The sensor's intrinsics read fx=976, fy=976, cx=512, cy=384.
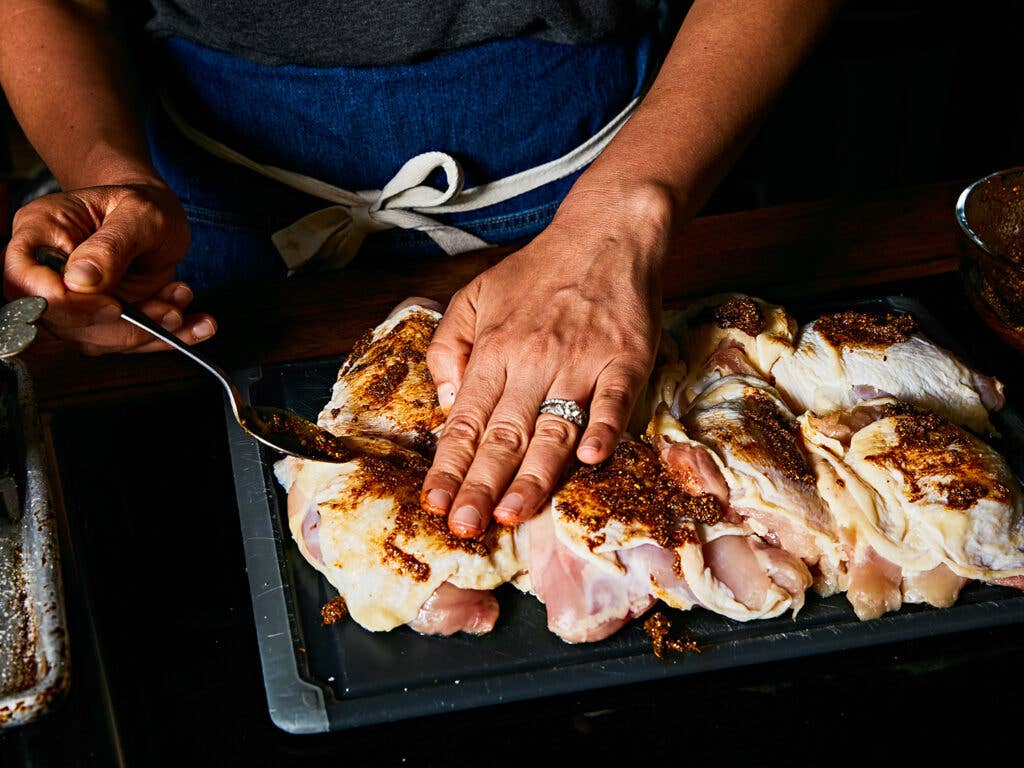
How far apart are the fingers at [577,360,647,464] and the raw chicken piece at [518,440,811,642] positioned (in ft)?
0.18

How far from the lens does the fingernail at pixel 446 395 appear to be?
1.47m

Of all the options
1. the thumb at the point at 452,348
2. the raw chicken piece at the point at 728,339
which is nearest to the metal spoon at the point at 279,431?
the thumb at the point at 452,348

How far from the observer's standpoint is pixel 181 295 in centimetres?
169

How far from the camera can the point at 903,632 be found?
1291 mm

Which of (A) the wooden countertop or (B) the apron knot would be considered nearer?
(A) the wooden countertop

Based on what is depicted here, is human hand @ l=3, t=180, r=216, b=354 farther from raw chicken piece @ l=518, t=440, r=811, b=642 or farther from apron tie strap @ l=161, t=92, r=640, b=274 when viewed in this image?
raw chicken piece @ l=518, t=440, r=811, b=642

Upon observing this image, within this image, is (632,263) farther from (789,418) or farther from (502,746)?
(502,746)

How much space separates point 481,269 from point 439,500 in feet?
2.64

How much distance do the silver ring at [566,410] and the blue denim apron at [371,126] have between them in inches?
32.9

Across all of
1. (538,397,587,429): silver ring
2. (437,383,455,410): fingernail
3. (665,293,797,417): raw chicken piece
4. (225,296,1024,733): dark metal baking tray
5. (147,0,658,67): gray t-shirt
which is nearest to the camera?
(225,296,1024,733): dark metal baking tray

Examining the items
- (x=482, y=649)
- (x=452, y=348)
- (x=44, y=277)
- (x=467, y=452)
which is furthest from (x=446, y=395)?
(x=44, y=277)

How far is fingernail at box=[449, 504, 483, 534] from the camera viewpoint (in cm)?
125

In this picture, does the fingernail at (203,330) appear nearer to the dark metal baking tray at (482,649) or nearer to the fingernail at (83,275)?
the fingernail at (83,275)

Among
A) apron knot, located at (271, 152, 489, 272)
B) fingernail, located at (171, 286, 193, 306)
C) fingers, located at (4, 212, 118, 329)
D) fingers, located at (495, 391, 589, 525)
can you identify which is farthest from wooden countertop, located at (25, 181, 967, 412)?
fingers, located at (495, 391, 589, 525)
